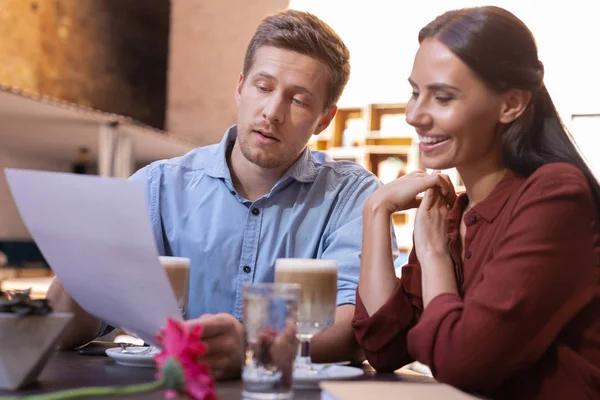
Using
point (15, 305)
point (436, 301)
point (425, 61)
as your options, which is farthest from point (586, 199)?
point (15, 305)

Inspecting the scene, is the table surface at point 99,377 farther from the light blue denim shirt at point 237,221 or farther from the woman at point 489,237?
the light blue denim shirt at point 237,221

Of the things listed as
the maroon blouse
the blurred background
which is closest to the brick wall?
the blurred background

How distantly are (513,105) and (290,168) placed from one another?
2.26ft

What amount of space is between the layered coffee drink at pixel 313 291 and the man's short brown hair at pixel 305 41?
81 cm

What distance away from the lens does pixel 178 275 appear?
126 centimetres

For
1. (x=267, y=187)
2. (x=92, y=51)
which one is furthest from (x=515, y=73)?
(x=92, y=51)

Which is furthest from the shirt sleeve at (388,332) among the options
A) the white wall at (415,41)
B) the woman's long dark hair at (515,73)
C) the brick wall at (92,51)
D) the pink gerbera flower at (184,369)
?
the brick wall at (92,51)

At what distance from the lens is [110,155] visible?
4.27m

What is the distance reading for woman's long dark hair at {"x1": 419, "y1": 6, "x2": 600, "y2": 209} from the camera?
4.46 ft

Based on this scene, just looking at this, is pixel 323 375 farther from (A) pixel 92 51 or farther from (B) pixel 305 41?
(A) pixel 92 51

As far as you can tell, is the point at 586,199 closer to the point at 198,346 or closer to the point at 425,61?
the point at 425,61

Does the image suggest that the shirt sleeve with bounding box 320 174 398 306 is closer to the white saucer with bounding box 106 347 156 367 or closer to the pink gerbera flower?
the white saucer with bounding box 106 347 156 367

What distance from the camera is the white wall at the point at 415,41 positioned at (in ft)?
19.6

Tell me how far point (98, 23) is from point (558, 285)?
24.8 ft
